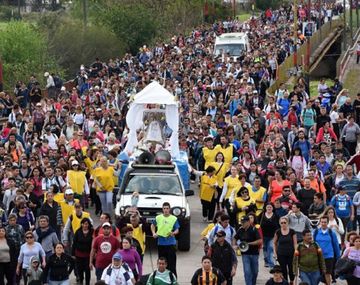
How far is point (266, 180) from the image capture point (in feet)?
77.7

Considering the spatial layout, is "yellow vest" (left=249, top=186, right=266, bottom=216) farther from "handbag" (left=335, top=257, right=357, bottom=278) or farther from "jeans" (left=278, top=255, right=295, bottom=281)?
"handbag" (left=335, top=257, right=357, bottom=278)

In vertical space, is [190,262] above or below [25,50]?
below

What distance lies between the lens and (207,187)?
2461cm

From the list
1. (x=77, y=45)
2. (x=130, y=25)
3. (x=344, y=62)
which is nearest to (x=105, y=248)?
(x=344, y=62)

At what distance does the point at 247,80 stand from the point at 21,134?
1023cm

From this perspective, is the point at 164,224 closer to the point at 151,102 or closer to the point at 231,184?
the point at 231,184

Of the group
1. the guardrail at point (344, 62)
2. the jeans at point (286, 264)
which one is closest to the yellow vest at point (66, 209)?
the jeans at point (286, 264)

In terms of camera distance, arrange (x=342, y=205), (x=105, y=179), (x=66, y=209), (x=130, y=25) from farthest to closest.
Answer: (x=130, y=25)
(x=105, y=179)
(x=342, y=205)
(x=66, y=209)

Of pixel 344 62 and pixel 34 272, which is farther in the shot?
pixel 344 62

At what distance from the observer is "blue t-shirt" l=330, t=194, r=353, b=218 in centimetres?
2156

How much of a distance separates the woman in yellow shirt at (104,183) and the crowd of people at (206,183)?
26mm

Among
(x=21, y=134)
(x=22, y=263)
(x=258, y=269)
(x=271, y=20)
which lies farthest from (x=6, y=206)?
(x=271, y=20)

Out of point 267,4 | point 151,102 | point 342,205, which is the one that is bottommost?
point 267,4

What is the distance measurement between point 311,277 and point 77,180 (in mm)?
6512
